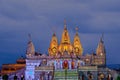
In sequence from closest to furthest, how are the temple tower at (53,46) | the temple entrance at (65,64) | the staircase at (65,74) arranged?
the staircase at (65,74) < the temple entrance at (65,64) < the temple tower at (53,46)

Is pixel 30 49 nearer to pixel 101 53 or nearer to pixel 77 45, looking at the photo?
pixel 77 45

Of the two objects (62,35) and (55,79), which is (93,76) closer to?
(55,79)

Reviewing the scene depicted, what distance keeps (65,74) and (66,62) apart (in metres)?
9.24

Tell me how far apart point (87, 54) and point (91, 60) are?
2197 mm

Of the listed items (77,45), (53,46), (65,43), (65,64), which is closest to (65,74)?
(65,64)

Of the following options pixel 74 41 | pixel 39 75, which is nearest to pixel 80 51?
pixel 74 41

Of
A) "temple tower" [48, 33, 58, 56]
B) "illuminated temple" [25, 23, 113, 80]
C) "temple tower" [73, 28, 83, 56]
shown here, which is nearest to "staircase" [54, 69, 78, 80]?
"illuminated temple" [25, 23, 113, 80]

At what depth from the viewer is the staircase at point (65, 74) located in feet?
241

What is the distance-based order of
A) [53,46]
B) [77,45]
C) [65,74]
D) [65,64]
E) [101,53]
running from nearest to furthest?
1. [65,74]
2. [65,64]
3. [101,53]
4. [53,46]
5. [77,45]

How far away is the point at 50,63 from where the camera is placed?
84438 mm

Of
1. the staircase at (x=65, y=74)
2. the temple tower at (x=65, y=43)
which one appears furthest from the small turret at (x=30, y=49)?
the staircase at (x=65, y=74)

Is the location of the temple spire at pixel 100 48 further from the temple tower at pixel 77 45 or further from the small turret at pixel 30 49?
the small turret at pixel 30 49

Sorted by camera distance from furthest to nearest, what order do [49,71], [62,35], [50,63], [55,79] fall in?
1. [62,35]
2. [50,63]
3. [49,71]
4. [55,79]

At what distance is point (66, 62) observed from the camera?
84.4m
